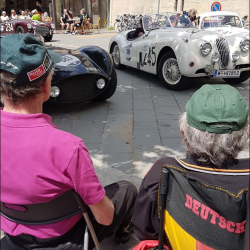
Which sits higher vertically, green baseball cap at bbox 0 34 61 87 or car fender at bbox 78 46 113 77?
green baseball cap at bbox 0 34 61 87

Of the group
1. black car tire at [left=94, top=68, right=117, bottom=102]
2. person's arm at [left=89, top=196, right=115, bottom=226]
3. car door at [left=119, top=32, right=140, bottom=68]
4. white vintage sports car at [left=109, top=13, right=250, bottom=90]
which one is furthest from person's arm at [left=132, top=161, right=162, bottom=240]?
car door at [left=119, top=32, right=140, bottom=68]

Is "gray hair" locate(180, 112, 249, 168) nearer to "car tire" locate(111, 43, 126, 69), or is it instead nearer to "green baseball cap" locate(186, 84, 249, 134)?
"green baseball cap" locate(186, 84, 249, 134)

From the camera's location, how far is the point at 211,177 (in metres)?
1.25

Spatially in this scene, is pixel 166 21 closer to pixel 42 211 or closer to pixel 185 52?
pixel 185 52

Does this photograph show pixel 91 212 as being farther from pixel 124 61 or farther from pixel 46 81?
pixel 124 61

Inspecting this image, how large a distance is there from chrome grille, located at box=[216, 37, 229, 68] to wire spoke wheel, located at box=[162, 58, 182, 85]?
828 mm

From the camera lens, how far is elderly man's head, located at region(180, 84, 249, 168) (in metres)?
1.26

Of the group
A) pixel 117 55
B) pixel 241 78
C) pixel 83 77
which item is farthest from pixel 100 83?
pixel 117 55

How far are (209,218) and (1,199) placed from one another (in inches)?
32.0

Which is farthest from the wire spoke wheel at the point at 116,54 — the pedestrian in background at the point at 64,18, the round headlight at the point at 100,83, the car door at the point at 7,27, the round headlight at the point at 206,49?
the pedestrian in background at the point at 64,18

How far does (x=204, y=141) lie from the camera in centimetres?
131

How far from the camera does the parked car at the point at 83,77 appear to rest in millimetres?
4605

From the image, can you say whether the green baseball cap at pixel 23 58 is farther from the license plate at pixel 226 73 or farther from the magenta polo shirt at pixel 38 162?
the license plate at pixel 226 73

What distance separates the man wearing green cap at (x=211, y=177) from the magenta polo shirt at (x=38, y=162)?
0.36m
